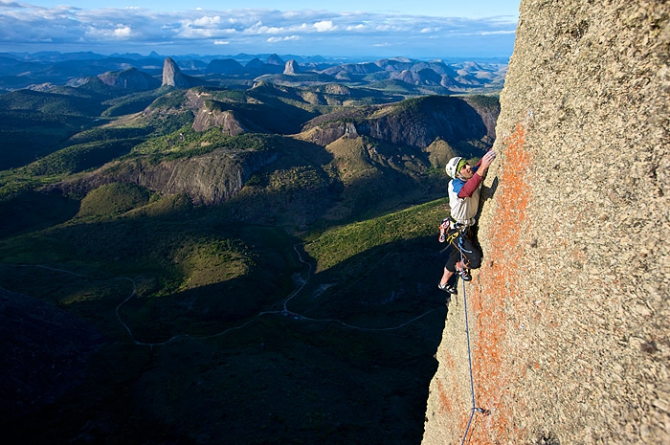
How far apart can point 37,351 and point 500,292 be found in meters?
66.5

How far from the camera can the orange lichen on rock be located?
34.4ft

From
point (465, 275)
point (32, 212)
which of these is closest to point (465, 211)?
point (465, 275)

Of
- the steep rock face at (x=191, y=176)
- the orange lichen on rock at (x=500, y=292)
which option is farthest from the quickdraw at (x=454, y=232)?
the steep rock face at (x=191, y=176)

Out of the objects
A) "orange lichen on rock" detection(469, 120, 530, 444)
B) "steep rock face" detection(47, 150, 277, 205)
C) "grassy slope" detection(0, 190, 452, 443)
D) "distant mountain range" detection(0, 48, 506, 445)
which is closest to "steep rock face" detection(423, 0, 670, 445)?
"orange lichen on rock" detection(469, 120, 530, 444)

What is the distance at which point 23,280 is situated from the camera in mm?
89125

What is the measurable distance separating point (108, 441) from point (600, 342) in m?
48.2

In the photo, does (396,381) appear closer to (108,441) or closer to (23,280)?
(108,441)

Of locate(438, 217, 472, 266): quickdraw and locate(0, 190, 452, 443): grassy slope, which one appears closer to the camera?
locate(438, 217, 472, 266): quickdraw

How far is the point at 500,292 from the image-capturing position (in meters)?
11.1

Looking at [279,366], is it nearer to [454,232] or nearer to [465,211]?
[454,232]

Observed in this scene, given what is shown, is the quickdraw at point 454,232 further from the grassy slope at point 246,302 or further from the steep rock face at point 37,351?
the steep rock face at point 37,351

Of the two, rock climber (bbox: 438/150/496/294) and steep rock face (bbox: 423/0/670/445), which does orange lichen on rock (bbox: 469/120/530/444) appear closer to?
steep rock face (bbox: 423/0/670/445)

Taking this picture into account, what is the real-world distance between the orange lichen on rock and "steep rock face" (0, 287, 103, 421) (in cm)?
5756

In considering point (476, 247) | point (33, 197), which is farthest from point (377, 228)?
point (33, 197)
